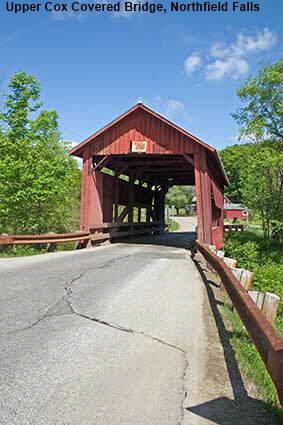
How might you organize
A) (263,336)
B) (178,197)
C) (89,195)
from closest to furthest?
(263,336) → (89,195) → (178,197)

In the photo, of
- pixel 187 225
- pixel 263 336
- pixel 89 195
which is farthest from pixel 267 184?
pixel 187 225

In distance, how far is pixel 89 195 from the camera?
40.5 feet

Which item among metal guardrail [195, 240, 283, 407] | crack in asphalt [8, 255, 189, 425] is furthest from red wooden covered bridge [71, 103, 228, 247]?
metal guardrail [195, 240, 283, 407]

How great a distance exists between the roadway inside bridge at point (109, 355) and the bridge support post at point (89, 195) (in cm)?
620

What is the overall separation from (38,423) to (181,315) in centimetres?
264

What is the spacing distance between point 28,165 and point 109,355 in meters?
9.97

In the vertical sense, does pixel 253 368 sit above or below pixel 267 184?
below

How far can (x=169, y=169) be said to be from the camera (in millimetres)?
17250

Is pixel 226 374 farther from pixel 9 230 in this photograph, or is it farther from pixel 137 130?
pixel 9 230

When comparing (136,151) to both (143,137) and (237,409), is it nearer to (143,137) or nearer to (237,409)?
(143,137)

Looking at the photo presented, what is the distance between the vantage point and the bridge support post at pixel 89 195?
39.9ft

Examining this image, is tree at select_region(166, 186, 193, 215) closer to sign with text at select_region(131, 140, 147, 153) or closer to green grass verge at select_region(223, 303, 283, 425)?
sign with text at select_region(131, 140, 147, 153)

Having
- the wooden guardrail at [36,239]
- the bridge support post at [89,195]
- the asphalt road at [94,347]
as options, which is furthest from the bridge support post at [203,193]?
the asphalt road at [94,347]

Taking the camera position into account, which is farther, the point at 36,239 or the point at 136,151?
the point at 136,151
